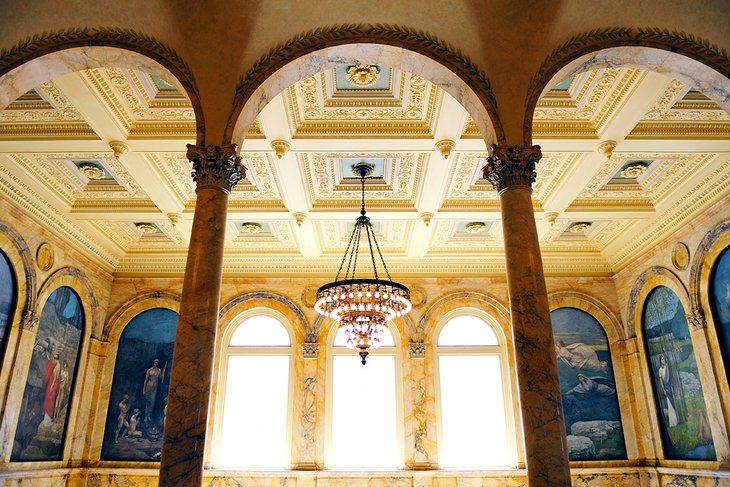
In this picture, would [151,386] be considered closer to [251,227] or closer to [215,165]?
[251,227]

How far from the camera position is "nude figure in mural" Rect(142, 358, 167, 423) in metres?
11.9

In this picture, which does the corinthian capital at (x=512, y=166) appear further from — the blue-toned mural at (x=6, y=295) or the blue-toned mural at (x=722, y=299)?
the blue-toned mural at (x=6, y=295)

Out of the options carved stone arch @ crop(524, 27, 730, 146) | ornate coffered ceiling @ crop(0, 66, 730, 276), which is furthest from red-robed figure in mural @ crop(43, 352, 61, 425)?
carved stone arch @ crop(524, 27, 730, 146)

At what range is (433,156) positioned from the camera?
8.41 metres

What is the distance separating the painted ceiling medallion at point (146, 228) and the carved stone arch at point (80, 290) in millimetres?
1528


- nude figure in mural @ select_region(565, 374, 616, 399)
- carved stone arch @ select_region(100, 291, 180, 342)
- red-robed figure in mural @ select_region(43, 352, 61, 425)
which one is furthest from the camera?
carved stone arch @ select_region(100, 291, 180, 342)

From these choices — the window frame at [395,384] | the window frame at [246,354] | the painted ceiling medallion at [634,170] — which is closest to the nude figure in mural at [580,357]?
the window frame at [395,384]

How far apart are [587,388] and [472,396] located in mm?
2556

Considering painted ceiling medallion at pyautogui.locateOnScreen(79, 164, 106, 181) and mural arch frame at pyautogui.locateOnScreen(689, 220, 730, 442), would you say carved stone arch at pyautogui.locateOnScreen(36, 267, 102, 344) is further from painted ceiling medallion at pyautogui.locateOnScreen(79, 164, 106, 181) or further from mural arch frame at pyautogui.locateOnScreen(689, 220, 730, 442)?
mural arch frame at pyautogui.locateOnScreen(689, 220, 730, 442)

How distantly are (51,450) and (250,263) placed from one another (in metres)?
5.52

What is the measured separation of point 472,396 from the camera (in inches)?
483

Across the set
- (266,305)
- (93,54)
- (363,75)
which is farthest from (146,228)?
(363,75)

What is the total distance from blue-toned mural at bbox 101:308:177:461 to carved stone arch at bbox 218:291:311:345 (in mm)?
1236

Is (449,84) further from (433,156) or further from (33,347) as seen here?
(33,347)
